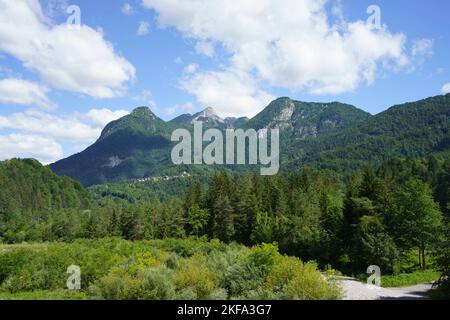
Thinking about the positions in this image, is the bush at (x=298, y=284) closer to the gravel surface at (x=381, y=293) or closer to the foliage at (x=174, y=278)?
the foliage at (x=174, y=278)

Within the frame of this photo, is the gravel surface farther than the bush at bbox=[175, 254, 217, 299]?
Yes

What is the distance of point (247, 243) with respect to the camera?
59.7m

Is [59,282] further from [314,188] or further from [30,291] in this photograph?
[314,188]

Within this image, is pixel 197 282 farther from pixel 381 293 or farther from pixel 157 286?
pixel 381 293

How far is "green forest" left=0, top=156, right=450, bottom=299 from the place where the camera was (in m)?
18.9

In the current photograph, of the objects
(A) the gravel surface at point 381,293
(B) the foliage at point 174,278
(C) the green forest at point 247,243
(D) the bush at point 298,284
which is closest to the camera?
(D) the bush at point 298,284

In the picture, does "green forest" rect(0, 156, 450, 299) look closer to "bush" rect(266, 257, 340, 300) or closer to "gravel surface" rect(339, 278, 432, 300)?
"bush" rect(266, 257, 340, 300)

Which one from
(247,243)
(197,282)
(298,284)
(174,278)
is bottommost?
(247,243)

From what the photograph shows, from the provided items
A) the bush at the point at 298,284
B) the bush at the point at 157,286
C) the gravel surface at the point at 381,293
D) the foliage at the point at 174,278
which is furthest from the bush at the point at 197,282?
the gravel surface at the point at 381,293

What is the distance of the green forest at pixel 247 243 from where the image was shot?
18.9 m

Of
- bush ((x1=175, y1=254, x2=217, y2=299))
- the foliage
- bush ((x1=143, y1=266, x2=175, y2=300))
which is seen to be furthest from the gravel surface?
bush ((x1=143, y1=266, x2=175, y2=300))

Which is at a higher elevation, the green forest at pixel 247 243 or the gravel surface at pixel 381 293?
the green forest at pixel 247 243

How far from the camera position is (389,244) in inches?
1439

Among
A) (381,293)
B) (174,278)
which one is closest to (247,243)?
(381,293)
